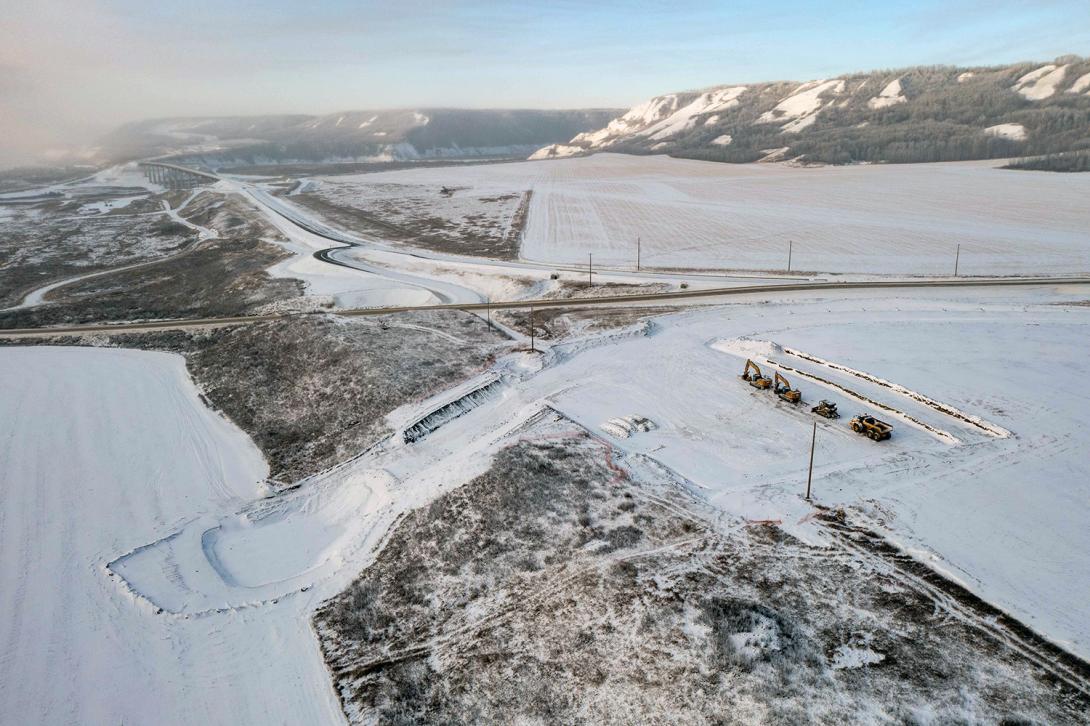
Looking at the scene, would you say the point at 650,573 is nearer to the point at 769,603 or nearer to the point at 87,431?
the point at 769,603

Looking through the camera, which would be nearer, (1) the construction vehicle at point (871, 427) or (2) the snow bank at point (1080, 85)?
(1) the construction vehicle at point (871, 427)

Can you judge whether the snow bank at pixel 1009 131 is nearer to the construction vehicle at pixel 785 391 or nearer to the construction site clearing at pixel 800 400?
the construction site clearing at pixel 800 400

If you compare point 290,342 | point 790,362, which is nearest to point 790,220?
point 790,362

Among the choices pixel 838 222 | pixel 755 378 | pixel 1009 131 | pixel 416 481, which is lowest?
pixel 416 481

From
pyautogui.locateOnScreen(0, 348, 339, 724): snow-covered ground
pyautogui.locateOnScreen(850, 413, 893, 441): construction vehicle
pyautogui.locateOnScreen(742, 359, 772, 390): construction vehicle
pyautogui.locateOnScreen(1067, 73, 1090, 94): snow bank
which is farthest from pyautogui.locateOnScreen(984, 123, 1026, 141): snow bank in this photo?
pyautogui.locateOnScreen(0, 348, 339, 724): snow-covered ground

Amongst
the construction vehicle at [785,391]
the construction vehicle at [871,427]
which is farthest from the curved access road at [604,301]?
the construction vehicle at [871,427]

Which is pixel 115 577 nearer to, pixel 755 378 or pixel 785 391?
pixel 755 378

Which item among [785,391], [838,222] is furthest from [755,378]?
[838,222]
